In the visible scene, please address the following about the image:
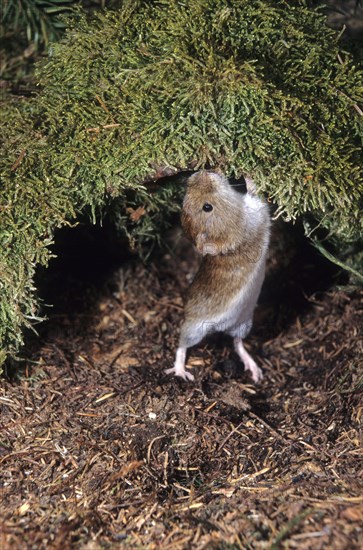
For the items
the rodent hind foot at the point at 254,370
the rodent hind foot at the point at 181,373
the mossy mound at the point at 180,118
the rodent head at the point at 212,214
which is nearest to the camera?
the mossy mound at the point at 180,118

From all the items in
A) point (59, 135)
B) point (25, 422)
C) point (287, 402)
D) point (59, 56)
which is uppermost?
point (59, 56)

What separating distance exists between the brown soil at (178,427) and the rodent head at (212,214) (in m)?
0.86

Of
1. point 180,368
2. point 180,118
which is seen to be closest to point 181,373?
point 180,368

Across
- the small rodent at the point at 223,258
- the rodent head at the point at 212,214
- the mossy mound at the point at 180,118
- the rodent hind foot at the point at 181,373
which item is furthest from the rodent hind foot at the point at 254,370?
the mossy mound at the point at 180,118

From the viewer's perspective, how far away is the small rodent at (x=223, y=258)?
4102 millimetres

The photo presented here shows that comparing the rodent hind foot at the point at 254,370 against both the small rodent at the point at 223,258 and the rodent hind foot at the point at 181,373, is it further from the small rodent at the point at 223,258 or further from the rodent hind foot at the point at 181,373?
the rodent hind foot at the point at 181,373

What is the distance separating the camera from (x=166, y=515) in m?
3.27

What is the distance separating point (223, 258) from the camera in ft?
14.4

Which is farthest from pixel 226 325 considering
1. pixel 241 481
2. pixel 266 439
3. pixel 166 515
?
pixel 166 515

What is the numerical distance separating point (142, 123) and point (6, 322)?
1.31 meters

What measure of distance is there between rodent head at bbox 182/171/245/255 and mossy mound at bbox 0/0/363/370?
0.22 m

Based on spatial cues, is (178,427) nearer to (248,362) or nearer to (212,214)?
(248,362)

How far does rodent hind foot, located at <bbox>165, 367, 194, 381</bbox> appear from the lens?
4443mm

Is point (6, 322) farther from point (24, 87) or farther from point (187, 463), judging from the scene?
point (24, 87)
